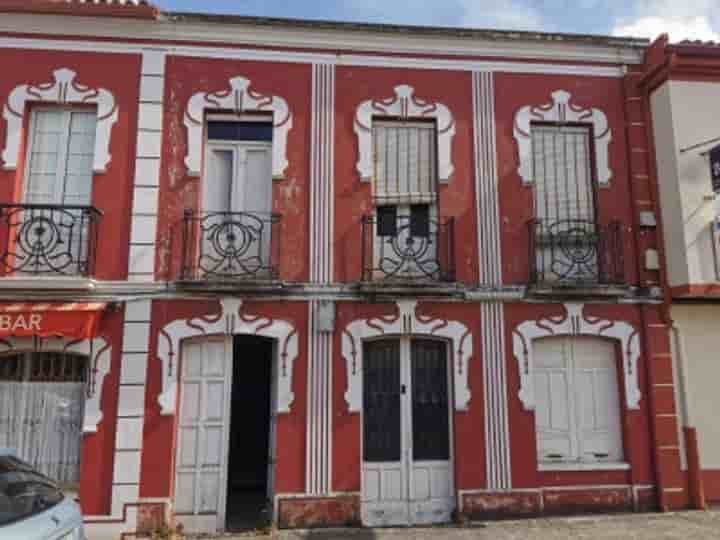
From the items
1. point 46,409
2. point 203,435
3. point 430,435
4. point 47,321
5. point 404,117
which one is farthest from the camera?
point 404,117

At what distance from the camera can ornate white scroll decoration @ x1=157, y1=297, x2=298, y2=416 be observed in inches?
303

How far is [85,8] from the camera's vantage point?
8.32 metres

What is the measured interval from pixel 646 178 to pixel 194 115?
7.20 m

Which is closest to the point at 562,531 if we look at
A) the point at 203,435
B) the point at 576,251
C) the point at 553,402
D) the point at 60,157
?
the point at 553,402

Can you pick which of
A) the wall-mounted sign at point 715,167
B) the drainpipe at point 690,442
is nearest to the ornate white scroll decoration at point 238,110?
the wall-mounted sign at point 715,167

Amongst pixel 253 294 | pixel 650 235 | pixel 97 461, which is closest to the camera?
pixel 97 461

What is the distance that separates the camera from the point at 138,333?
7.75m

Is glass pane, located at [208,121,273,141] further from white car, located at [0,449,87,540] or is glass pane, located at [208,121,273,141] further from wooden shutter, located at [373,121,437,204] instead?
white car, located at [0,449,87,540]

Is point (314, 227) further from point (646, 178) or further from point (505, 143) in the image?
point (646, 178)

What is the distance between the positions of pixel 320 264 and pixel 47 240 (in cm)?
393

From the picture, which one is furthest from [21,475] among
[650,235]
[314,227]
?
[650,235]

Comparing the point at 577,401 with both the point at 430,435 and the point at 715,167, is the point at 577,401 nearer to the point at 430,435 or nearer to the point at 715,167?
the point at 430,435

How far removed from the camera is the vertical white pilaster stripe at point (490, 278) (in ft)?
26.3

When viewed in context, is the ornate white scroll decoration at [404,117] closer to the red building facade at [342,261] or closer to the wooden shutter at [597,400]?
the red building facade at [342,261]
